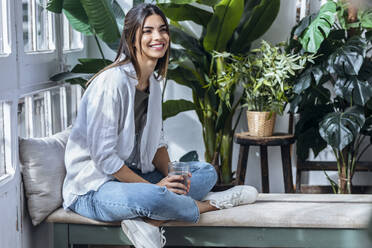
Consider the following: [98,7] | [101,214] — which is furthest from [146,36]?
[101,214]

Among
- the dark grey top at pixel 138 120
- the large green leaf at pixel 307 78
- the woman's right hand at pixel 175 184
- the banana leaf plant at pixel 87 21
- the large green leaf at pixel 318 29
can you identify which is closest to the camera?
the woman's right hand at pixel 175 184

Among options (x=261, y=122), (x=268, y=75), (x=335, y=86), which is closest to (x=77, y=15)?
(x=268, y=75)

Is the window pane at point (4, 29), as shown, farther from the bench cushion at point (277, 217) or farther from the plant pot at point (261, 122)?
the plant pot at point (261, 122)

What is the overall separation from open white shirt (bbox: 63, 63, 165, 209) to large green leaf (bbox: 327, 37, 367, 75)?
4.53 feet

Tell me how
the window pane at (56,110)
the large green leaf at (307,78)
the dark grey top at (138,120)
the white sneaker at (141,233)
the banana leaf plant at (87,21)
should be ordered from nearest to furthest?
the white sneaker at (141,233)
the dark grey top at (138,120)
the banana leaf plant at (87,21)
the window pane at (56,110)
the large green leaf at (307,78)

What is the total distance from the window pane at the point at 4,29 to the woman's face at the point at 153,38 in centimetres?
52

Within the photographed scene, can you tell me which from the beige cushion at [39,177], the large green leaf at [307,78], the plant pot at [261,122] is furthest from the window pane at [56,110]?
the large green leaf at [307,78]

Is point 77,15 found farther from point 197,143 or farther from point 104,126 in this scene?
point 197,143

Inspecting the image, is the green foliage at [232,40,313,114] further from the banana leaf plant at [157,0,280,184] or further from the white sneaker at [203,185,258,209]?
the white sneaker at [203,185,258,209]

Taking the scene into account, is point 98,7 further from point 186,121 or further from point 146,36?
point 186,121

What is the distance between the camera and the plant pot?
3.12m

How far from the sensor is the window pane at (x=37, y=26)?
227 cm

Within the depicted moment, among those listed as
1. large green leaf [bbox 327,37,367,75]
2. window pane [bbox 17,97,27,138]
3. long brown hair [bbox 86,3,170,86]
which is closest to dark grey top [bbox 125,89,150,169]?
long brown hair [bbox 86,3,170,86]

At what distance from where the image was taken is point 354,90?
2893mm
